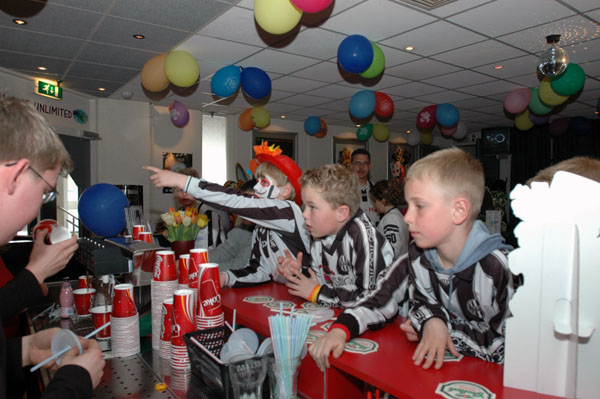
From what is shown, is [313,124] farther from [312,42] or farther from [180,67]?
[180,67]

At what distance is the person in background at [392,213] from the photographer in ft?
12.2

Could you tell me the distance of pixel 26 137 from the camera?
0.87 m

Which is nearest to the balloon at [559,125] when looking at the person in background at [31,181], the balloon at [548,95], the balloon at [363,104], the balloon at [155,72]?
the balloon at [548,95]

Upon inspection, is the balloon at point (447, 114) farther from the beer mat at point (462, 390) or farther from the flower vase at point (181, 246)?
the beer mat at point (462, 390)

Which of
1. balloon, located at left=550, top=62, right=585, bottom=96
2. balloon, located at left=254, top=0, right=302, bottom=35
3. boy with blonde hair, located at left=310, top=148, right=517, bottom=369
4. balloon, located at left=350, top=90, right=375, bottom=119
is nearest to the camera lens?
boy with blonde hair, located at left=310, top=148, right=517, bottom=369

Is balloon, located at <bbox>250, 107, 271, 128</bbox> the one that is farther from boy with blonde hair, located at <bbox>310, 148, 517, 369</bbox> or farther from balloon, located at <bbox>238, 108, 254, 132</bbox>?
boy with blonde hair, located at <bbox>310, 148, 517, 369</bbox>

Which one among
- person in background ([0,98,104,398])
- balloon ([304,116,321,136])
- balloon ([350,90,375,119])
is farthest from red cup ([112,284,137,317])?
balloon ([304,116,321,136])

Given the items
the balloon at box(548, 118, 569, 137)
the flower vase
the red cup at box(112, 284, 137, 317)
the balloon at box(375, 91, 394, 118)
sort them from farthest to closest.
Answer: the balloon at box(548, 118, 569, 137) → the balloon at box(375, 91, 394, 118) → the flower vase → the red cup at box(112, 284, 137, 317)

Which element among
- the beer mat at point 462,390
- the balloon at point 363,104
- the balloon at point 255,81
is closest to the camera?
the beer mat at point 462,390

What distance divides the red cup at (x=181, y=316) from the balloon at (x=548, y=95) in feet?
17.7

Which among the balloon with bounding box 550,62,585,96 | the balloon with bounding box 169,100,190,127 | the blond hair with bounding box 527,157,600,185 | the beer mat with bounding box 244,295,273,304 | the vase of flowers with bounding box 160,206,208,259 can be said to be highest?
the balloon with bounding box 550,62,585,96

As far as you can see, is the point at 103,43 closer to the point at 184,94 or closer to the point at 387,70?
the point at 184,94

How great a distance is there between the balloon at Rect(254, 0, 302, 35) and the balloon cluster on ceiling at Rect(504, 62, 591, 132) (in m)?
3.35

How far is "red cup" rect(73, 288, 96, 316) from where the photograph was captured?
1.83 metres
